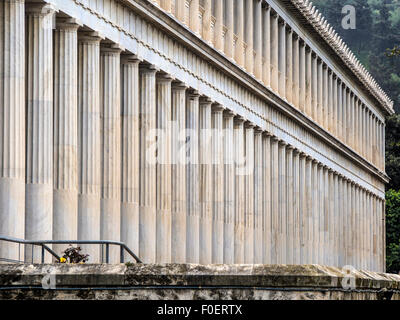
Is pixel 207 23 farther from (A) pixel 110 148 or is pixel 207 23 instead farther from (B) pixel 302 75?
(B) pixel 302 75

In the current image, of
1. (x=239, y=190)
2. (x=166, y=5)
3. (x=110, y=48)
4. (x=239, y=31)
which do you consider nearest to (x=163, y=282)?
(x=110, y=48)

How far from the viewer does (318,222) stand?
8119cm

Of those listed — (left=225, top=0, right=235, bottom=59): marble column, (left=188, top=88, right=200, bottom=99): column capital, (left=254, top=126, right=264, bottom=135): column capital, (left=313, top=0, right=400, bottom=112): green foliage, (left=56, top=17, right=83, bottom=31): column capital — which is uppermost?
(left=313, top=0, right=400, bottom=112): green foliage

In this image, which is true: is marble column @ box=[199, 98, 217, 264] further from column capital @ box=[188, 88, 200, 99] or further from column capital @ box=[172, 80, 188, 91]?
column capital @ box=[172, 80, 188, 91]

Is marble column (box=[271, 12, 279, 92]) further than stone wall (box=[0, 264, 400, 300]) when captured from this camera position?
Yes

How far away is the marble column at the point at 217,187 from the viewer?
55.3 metres

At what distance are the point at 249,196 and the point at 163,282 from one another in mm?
46324

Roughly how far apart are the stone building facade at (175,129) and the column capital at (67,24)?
0.05 meters

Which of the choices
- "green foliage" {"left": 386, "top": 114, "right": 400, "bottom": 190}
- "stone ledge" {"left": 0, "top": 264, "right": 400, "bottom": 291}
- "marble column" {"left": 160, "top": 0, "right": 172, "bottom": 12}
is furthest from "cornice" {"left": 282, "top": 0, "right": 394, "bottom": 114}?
"stone ledge" {"left": 0, "top": 264, "right": 400, "bottom": 291}

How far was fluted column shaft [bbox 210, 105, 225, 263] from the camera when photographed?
181ft

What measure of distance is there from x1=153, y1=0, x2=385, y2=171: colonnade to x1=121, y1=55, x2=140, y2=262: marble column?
13.8 ft

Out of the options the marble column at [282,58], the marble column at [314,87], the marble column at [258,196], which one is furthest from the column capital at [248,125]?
the marble column at [314,87]

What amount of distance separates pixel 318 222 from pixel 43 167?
4719 cm
